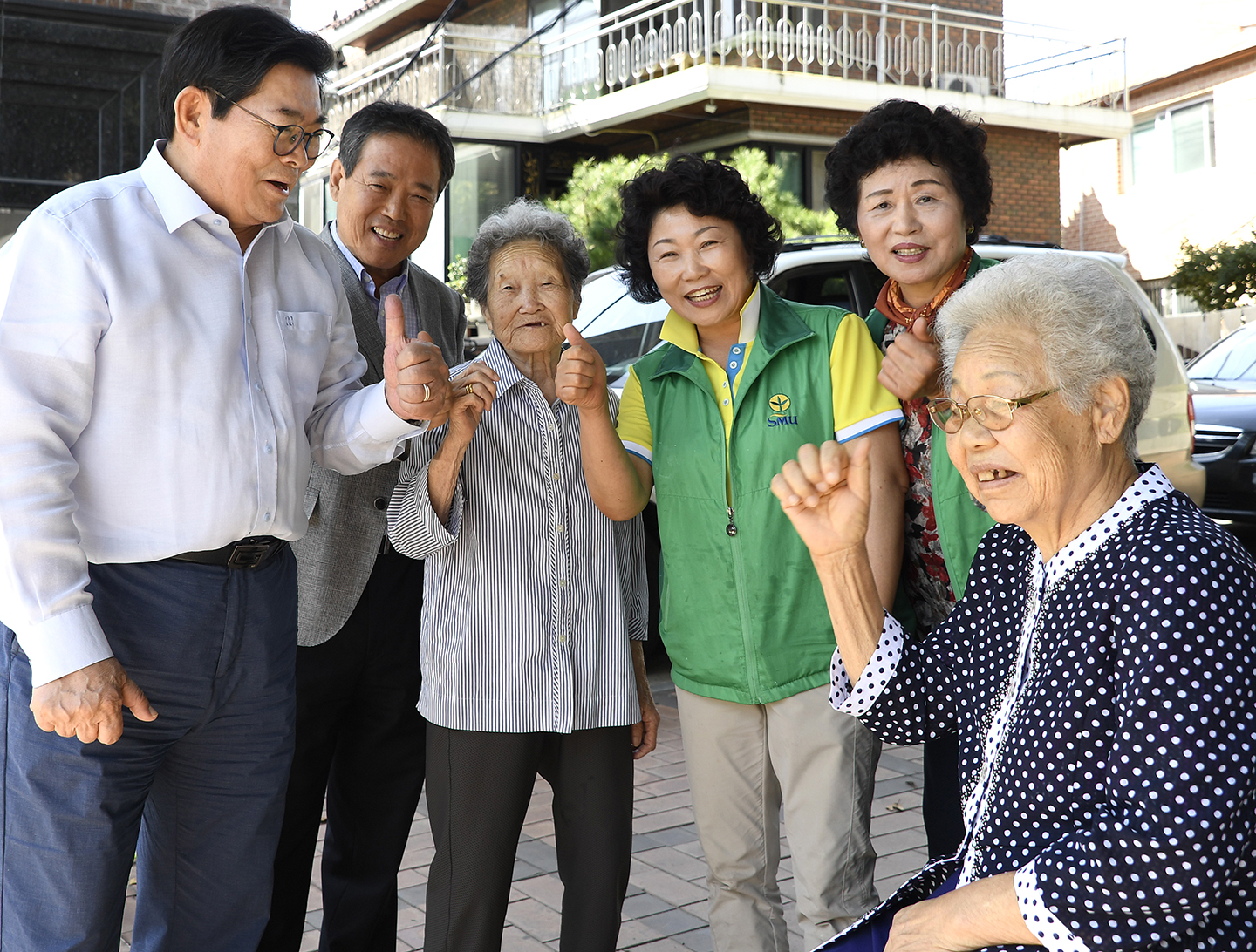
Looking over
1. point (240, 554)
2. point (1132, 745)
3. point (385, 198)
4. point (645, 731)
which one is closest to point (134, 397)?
point (240, 554)

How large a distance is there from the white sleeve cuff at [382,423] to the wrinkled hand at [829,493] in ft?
2.84

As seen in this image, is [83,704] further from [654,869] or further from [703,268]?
[654,869]

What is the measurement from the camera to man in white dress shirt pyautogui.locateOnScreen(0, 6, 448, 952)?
2.00 m

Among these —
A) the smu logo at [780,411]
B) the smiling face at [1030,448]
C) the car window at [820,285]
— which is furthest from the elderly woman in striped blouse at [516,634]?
the car window at [820,285]

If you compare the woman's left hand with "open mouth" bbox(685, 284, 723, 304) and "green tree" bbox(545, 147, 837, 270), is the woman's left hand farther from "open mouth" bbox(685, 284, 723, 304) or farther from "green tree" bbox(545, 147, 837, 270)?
"green tree" bbox(545, 147, 837, 270)

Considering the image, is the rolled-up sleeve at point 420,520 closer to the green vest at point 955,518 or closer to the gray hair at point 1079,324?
the green vest at point 955,518

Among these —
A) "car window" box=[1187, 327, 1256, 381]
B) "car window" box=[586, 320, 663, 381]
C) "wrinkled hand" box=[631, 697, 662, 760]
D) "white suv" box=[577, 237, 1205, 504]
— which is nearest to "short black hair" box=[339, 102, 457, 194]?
"wrinkled hand" box=[631, 697, 662, 760]

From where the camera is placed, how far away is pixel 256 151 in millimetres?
2217

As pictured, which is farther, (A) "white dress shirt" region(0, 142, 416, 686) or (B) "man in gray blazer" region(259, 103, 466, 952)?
(B) "man in gray blazer" region(259, 103, 466, 952)

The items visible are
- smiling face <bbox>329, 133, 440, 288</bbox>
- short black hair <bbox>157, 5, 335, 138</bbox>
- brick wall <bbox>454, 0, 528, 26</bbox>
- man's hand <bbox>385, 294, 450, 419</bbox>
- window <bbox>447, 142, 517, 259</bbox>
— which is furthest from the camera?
brick wall <bbox>454, 0, 528, 26</bbox>

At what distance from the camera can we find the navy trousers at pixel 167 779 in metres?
2.08

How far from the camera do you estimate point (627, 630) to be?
9.02ft

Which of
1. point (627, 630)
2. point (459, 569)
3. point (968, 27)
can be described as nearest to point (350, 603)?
point (459, 569)

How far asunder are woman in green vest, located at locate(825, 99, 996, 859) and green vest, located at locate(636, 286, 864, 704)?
0.22 m
